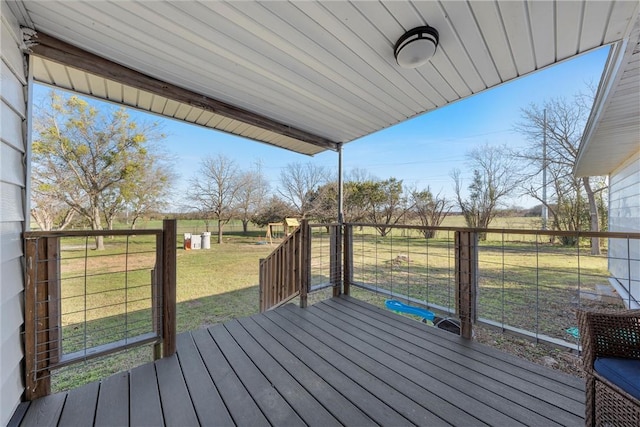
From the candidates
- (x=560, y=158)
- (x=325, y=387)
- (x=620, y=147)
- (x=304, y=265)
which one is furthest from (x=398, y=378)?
(x=560, y=158)

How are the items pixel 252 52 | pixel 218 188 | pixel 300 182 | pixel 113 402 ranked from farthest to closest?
pixel 300 182 < pixel 218 188 < pixel 252 52 < pixel 113 402

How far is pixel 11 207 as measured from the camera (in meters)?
1.32

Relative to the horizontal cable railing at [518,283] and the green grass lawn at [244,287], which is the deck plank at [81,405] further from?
the horizontal cable railing at [518,283]

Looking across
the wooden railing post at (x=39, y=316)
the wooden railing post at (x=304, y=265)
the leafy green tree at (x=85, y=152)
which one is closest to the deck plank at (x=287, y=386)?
the wooden railing post at (x=304, y=265)

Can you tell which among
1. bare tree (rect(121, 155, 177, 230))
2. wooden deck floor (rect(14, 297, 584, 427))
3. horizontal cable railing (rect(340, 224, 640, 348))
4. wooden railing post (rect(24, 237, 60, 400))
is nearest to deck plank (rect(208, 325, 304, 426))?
wooden deck floor (rect(14, 297, 584, 427))

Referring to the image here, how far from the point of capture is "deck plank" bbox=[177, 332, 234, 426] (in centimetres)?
132

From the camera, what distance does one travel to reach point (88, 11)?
1380 millimetres

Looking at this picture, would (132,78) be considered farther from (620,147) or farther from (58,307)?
(620,147)

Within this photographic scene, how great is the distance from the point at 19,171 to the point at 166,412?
1.63 meters

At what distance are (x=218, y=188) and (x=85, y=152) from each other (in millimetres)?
4998

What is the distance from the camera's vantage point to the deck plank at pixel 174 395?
1.31 metres

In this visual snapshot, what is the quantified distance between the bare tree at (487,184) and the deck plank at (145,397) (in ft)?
36.3

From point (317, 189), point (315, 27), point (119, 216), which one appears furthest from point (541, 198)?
point (119, 216)

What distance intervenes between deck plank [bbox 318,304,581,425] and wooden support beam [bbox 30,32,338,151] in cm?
257
